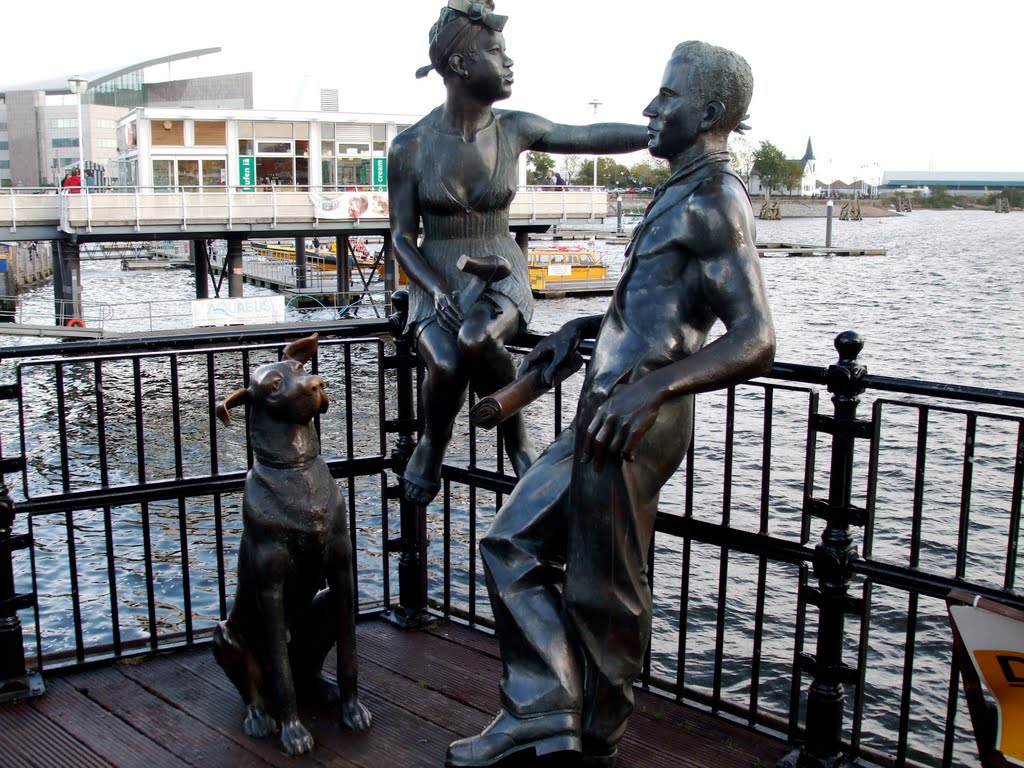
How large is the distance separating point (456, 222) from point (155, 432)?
21.6m

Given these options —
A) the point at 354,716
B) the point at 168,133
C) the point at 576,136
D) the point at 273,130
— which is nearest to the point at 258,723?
the point at 354,716

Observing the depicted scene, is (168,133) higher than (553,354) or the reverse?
higher

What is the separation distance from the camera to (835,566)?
388cm

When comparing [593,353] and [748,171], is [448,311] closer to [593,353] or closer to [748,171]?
[593,353]

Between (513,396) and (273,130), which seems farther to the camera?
(273,130)

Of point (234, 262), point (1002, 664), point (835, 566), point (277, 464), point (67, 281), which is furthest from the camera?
point (234, 262)

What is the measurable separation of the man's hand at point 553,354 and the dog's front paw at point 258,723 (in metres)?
1.77

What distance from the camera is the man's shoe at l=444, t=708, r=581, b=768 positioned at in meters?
3.48

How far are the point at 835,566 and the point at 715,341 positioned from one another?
123 cm

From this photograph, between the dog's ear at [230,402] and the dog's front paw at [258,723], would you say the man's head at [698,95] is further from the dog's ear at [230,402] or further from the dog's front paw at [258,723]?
the dog's front paw at [258,723]

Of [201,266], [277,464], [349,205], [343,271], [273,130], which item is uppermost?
[273,130]

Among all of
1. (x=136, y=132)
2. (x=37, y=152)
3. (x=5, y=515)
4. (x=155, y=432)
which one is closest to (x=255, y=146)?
(x=136, y=132)

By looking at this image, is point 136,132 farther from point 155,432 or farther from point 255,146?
point 155,432

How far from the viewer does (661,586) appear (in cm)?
1427
